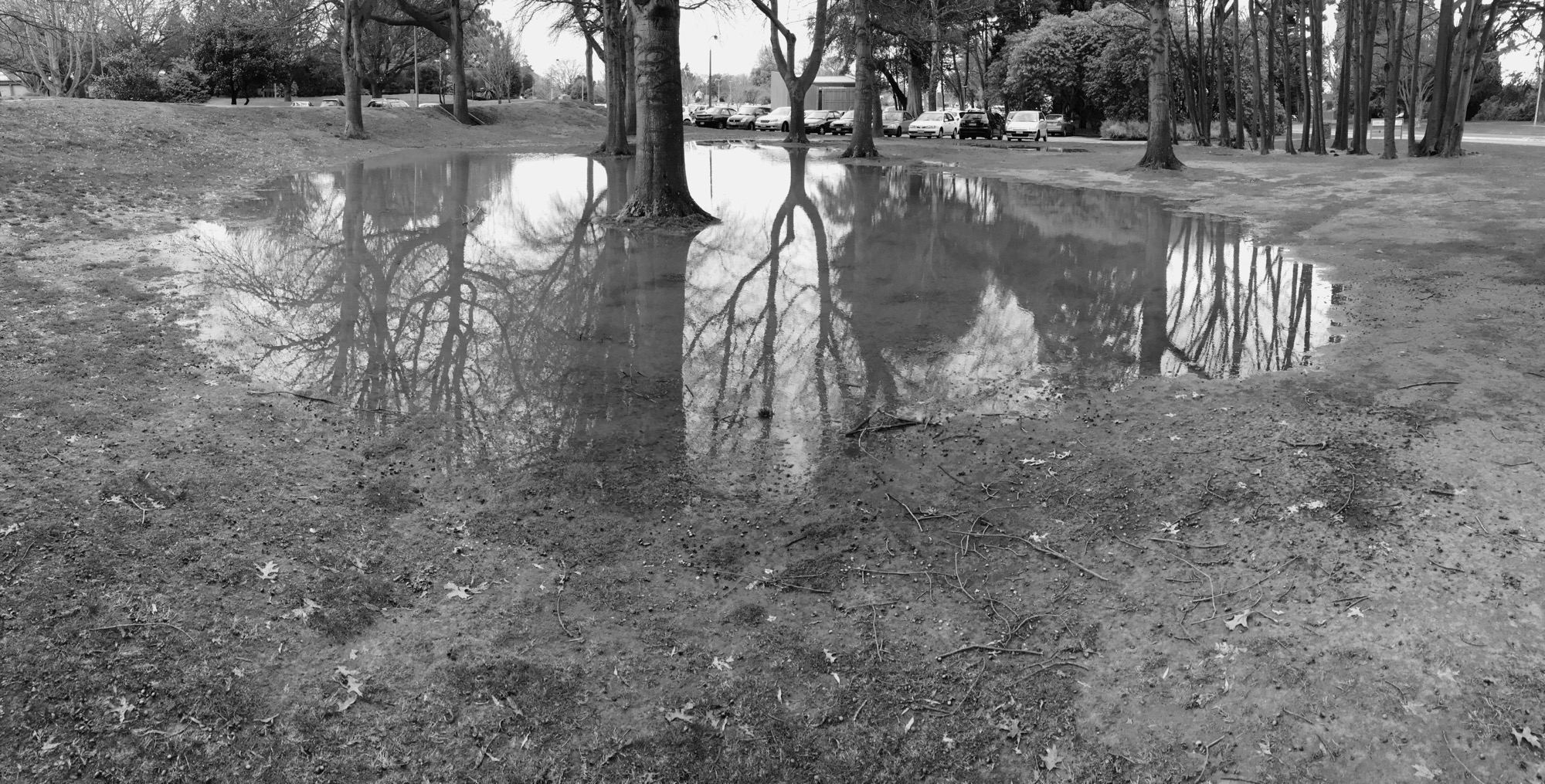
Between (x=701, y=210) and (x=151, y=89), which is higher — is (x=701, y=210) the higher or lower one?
the lower one

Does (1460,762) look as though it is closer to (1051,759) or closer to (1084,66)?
(1051,759)

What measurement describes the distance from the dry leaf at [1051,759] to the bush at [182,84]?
2215 inches

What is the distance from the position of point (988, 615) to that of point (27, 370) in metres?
6.21

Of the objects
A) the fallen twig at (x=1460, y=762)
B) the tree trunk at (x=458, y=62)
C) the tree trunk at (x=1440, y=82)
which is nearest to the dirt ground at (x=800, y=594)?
the fallen twig at (x=1460, y=762)

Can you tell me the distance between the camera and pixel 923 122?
53.0m

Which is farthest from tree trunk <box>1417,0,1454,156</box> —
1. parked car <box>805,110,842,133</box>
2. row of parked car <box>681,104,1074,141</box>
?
parked car <box>805,110,842,133</box>

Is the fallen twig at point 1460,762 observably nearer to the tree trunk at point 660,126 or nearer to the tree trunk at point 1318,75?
the tree trunk at point 660,126

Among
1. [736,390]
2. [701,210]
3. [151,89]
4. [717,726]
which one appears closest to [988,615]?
[717,726]

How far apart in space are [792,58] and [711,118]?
2433 centimetres

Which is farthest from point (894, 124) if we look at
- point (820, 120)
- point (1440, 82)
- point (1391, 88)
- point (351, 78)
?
point (1440, 82)

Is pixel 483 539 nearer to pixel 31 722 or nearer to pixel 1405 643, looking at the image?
pixel 31 722

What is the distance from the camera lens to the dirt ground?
12.4ft

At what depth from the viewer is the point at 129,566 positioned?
4668 millimetres

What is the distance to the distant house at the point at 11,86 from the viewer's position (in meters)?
58.1
